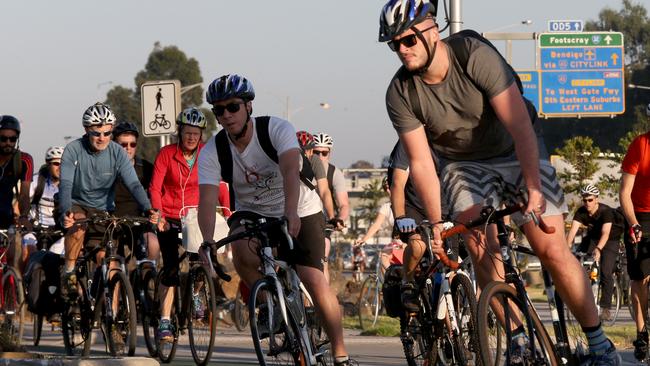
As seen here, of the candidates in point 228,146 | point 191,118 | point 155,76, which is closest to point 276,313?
point 228,146

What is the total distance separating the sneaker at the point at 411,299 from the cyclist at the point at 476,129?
1.34 meters

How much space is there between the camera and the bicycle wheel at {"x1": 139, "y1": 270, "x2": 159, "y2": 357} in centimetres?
1233

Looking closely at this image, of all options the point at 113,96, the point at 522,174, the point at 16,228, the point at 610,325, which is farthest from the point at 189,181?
the point at 113,96

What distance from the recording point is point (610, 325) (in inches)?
731

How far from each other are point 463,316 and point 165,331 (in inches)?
170

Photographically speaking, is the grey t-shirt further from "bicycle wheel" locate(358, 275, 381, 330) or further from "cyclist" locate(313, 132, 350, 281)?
"bicycle wheel" locate(358, 275, 381, 330)

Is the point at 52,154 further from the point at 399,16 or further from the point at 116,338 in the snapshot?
the point at 399,16

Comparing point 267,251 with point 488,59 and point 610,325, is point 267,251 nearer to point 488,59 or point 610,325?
point 488,59

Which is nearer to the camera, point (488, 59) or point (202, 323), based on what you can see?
point (488, 59)

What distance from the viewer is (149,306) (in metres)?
12.4

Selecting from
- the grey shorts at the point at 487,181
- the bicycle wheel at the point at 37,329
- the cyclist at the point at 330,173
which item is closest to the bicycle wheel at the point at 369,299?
the cyclist at the point at 330,173

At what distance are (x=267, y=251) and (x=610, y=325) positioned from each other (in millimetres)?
10902

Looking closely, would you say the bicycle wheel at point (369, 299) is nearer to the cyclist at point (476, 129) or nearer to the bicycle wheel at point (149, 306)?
the bicycle wheel at point (149, 306)

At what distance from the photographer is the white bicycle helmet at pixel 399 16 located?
285 inches
